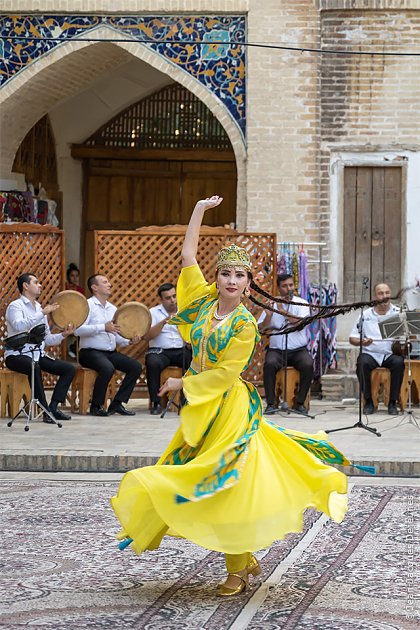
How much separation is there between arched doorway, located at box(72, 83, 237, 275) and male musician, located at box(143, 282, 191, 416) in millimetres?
6247

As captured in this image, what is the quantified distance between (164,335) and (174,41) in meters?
3.97

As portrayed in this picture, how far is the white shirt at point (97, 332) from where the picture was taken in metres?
13.8

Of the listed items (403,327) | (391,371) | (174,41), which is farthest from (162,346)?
(174,41)

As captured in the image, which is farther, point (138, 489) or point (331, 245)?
point (331, 245)

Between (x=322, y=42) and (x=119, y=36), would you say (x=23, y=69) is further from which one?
(x=322, y=42)

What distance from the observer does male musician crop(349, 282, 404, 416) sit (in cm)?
1393

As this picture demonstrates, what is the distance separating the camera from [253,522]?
5.81 metres

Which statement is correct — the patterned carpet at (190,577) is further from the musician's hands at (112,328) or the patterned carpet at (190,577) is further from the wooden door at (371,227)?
the wooden door at (371,227)

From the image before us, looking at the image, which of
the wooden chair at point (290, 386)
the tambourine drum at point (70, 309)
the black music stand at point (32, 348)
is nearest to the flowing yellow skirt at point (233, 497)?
the black music stand at point (32, 348)

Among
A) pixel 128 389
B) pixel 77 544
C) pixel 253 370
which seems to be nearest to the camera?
pixel 77 544

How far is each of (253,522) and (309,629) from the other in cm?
→ 56

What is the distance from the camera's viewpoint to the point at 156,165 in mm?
20547

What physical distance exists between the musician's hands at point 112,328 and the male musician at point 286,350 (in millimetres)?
1503

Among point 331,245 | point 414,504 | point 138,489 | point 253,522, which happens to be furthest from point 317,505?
point 331,245
